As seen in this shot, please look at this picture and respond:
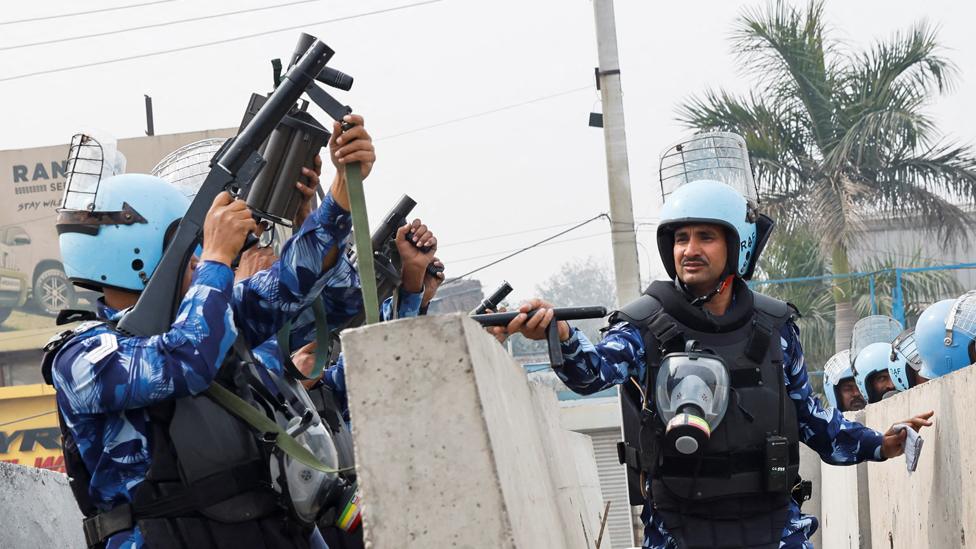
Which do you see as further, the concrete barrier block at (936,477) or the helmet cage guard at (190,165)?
the helmet cage guard at (190,165)

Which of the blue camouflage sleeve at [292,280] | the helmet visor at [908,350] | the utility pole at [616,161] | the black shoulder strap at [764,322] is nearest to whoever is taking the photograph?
the blue camouflage sleeve at [292,280]

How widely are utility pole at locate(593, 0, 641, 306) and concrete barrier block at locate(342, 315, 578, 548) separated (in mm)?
12491

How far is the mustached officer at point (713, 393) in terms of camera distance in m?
4.82

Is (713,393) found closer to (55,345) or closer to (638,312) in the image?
(638,312)

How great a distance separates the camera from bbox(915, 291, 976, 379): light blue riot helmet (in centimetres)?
736

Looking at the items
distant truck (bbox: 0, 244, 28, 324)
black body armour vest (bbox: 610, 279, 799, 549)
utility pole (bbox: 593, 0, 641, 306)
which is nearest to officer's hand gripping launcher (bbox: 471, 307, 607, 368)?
black body armour vest (bbox: 610, 279, 799, 549)

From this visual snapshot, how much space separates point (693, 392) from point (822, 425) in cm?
84

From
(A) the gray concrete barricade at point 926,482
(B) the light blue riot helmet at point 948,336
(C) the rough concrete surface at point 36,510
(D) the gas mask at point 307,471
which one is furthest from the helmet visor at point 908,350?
(D) the gas mask at point 307,471

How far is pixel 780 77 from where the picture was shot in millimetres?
22859

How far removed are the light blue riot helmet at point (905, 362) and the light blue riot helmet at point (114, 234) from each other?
6.12 metres

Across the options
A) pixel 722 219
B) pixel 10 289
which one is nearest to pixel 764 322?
pixel 722 219

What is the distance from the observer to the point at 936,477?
5.83 m

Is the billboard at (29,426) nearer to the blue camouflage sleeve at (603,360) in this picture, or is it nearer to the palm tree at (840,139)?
the palm tree at (840,139)

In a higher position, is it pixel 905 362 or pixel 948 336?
pixel 948 336
